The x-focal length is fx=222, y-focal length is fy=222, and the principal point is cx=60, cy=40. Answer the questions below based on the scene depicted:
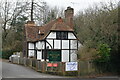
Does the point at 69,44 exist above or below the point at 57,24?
below

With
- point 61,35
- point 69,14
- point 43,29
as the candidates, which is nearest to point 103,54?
point 61,35

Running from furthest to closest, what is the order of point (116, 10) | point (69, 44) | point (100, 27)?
point (69, 44), point (100, 27), point (116, 10)

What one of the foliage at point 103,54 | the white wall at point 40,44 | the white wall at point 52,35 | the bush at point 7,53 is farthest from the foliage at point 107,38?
the bush at point 7,53

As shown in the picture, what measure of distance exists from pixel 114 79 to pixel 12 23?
122 feet

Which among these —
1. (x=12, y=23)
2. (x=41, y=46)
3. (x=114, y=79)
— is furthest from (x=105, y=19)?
(x=12, y=23)

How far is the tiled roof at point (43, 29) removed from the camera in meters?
32.4

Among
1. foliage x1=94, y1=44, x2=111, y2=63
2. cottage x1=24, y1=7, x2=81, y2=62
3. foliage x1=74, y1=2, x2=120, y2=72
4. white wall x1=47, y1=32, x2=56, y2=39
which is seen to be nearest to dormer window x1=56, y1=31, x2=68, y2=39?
cottage x1=24, y1=7, x2=81, y2=62

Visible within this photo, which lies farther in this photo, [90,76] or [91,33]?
[91,33]

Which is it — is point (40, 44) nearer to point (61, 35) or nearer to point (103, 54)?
point (61, 35)

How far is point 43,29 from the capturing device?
36125 mm

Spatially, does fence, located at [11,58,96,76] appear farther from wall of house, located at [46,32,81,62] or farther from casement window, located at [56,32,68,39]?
casement window, located at [56,32,68,39]

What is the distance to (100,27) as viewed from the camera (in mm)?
26516

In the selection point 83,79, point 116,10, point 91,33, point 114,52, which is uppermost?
point 116,10

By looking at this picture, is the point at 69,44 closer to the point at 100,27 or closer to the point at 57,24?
the point at 57,24
